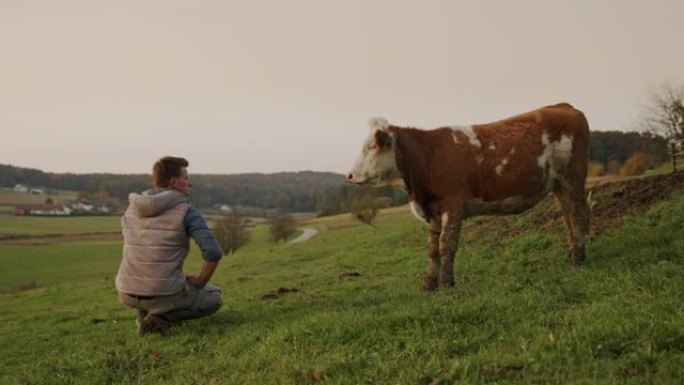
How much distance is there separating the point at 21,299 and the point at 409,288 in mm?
23447

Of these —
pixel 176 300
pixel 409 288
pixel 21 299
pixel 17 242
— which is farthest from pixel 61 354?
pixel 17 242

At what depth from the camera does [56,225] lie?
11038cm

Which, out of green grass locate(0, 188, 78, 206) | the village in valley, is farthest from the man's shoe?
green grass locate(0, 188, 78, 206)

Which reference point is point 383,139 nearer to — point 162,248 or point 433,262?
point 433,262

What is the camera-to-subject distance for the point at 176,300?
8.48m

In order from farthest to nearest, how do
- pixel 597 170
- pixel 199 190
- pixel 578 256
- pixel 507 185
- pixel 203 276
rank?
1. pixel 199 190
2. pixel 597 170
3. pixel 578 256
4. pixel 507 185
5. pixel 203 276

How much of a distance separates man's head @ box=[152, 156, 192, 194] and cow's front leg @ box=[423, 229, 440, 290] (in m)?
4.27

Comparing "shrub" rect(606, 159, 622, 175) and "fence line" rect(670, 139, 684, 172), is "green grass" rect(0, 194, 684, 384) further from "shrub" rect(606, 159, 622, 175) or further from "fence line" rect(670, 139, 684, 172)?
"shrub" rect(606, 159, 622, 175)

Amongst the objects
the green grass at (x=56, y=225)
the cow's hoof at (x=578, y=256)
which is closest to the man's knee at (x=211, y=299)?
the cow's hoof at (x=578, y=256)

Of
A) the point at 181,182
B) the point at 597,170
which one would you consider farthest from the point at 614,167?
the point at 181,182

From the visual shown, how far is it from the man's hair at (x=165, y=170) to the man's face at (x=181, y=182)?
49mm

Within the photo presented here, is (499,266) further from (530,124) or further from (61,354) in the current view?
(61,354)

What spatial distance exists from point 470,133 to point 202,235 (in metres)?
4.97

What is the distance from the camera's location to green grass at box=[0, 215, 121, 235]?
9900cm
